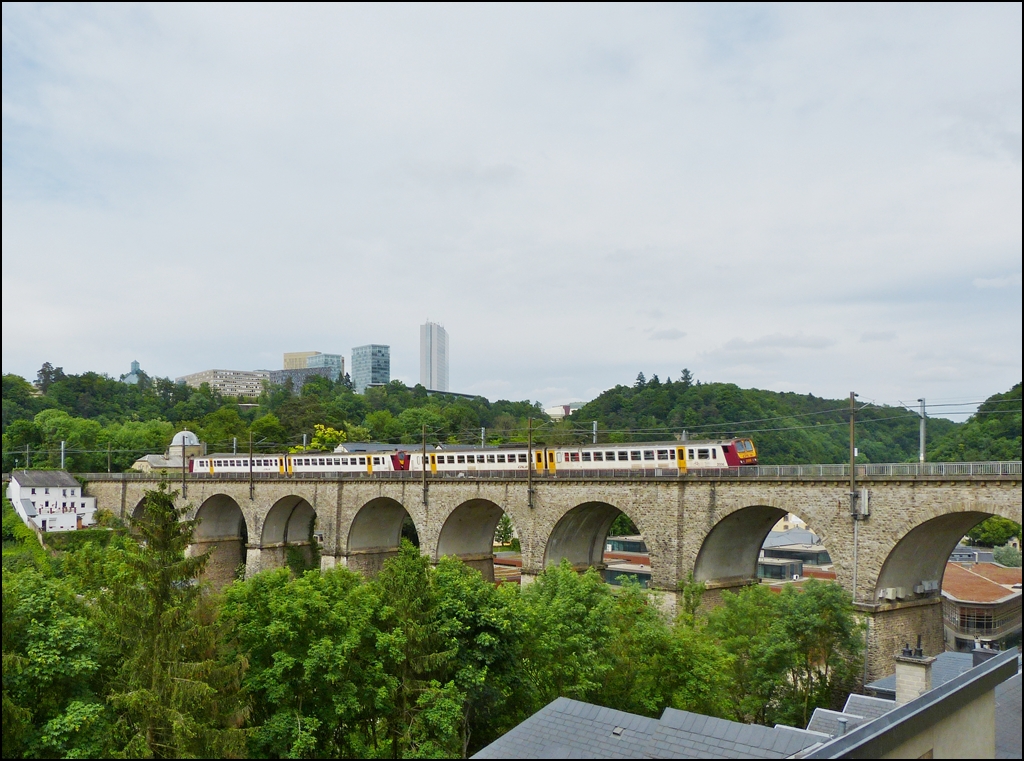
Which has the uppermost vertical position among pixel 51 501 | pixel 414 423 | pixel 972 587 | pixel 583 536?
pixel 414 423

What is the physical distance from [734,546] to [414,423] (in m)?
103

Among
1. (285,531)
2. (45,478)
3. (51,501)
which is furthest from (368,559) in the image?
(45,478)

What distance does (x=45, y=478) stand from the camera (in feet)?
270

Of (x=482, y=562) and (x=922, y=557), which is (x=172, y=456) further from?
(x=922, y=557)

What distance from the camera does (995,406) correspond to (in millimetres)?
63000

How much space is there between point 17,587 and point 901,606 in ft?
91.1

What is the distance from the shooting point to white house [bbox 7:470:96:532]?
7856 cm

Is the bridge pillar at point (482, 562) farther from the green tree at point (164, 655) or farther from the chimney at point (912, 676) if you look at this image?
the chimney at point (912, 676)

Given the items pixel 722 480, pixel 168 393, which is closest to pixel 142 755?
pixel 722 480

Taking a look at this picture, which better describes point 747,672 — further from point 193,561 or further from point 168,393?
point 168,393

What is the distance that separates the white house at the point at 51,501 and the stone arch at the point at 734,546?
63.5m

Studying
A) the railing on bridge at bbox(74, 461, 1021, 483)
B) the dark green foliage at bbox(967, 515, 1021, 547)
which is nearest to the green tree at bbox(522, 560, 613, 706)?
the railing on bridge at bbox(74, 461, 1021, 483)

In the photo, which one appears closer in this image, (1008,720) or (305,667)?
(1008,720)

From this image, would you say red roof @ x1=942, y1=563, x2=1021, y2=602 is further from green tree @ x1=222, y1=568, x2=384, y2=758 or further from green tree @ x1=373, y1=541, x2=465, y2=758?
green tree @ x1=222, y1=568, x2=384, y2=758
